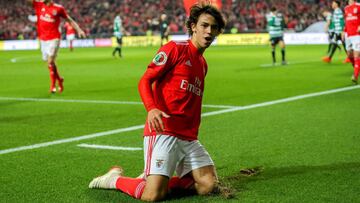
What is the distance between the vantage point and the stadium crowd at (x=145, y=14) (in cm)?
4965

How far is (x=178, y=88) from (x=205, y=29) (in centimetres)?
58

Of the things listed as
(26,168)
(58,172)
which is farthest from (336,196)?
(26,168)

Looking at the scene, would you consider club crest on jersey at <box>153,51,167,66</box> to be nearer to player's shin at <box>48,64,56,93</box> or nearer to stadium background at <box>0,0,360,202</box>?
stadium background at <box>0,0,360,202</box>

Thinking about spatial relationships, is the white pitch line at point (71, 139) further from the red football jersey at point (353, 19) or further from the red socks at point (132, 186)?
the red football jersey at point (353, 19)

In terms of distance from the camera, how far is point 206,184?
591 centimetres

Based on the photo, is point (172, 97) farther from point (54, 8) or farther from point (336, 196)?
point (54, 8)

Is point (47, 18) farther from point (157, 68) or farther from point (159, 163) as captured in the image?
point (159, 163)

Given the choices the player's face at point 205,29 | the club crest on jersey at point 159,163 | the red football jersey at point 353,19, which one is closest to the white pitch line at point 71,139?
the club crest on jersey at point 159,163

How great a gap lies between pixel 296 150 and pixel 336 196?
2.32 meters

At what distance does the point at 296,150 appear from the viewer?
8031 mm

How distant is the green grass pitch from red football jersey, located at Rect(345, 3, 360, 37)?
1338 millimetres

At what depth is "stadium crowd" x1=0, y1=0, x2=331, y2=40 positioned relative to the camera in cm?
4965

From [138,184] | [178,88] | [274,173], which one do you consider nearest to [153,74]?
[178,88]

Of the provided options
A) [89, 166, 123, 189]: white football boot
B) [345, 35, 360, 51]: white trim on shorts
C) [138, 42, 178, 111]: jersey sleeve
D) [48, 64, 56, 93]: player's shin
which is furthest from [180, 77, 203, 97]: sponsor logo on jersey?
[345, 35, 360, 51]: white trim on shorts
